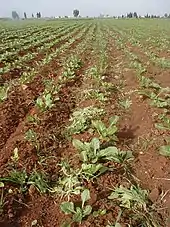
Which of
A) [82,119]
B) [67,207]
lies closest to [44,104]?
[82,119]

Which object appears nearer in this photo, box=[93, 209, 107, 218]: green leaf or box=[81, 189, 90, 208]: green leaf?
box=[93, 209, 107, 218]: green leaf

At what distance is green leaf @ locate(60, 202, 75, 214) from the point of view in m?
2.95

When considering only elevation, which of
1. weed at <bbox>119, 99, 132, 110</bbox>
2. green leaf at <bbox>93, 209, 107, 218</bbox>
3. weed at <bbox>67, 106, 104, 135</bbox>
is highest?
green leaf at <bbox>93, 209, 107, 218</bbox>

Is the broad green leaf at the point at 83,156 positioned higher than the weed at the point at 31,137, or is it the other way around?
the broad green leaf at the point at 83,156

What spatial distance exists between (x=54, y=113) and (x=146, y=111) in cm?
147

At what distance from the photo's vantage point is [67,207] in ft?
9.71

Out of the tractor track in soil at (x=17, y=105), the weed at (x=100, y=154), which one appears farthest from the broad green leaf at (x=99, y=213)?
the tractor track in soil at (x=17, y=105)

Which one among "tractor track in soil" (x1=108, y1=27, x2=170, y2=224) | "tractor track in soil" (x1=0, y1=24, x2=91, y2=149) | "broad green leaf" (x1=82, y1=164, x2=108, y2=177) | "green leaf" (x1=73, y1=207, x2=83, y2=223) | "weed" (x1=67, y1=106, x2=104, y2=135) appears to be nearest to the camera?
"green leaf" (x1=73, y1=207, x2=83, y2=223)

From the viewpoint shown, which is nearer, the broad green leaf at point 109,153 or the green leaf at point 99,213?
the green leaf at point 99,213

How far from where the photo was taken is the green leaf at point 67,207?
295cm

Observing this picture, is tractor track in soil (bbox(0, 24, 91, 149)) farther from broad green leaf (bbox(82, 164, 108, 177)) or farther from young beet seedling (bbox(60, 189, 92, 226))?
young beet seedling (bbox(60, 189, 92, 226))

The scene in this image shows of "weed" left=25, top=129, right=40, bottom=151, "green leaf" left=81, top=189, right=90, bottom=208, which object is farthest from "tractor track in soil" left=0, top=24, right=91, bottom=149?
"green leaf" left=81, top=189, right=90, bottom=208

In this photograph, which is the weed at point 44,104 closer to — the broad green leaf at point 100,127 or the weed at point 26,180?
the broad green leaf at point 100,127

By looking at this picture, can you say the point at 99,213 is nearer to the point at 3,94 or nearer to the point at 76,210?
the point at 76,210
